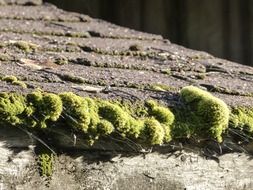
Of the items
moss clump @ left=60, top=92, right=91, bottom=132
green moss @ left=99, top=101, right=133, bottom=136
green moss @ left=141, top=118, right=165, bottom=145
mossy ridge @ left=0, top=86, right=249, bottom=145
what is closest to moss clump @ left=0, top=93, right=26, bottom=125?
mossy ridge @ left=0, top=86, right=249, bottom=145

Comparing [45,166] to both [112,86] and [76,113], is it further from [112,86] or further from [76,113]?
[112,86]

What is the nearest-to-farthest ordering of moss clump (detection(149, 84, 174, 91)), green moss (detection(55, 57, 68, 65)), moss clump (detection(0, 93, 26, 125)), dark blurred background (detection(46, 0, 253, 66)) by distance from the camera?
moss clump (detection(0, 93, 26, 125)) → moss clump (detection(149, 84, 174, 91)) → green moss (detection(55, 57, 68, 65)) → dark blurred background (detection(46, 0, 253, 66))

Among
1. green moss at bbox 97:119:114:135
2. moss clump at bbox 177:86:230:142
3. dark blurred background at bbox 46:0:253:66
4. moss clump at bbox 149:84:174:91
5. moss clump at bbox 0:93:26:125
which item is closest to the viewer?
moss clump at bbox 0:93:26:125

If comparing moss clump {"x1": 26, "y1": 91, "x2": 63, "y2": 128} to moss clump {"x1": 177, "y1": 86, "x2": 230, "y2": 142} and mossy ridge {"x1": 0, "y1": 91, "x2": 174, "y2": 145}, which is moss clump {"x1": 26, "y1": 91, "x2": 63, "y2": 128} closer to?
mossy ridge {"x1": 0, "y1": 91, "x2": 174, "y2": 145}

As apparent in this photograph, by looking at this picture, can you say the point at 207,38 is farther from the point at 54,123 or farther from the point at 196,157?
the point at 54,123

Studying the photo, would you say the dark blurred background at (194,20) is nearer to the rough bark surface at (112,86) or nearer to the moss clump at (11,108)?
the rough bark surface at (112,86)

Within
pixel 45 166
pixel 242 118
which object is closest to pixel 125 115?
pixel 45 166
